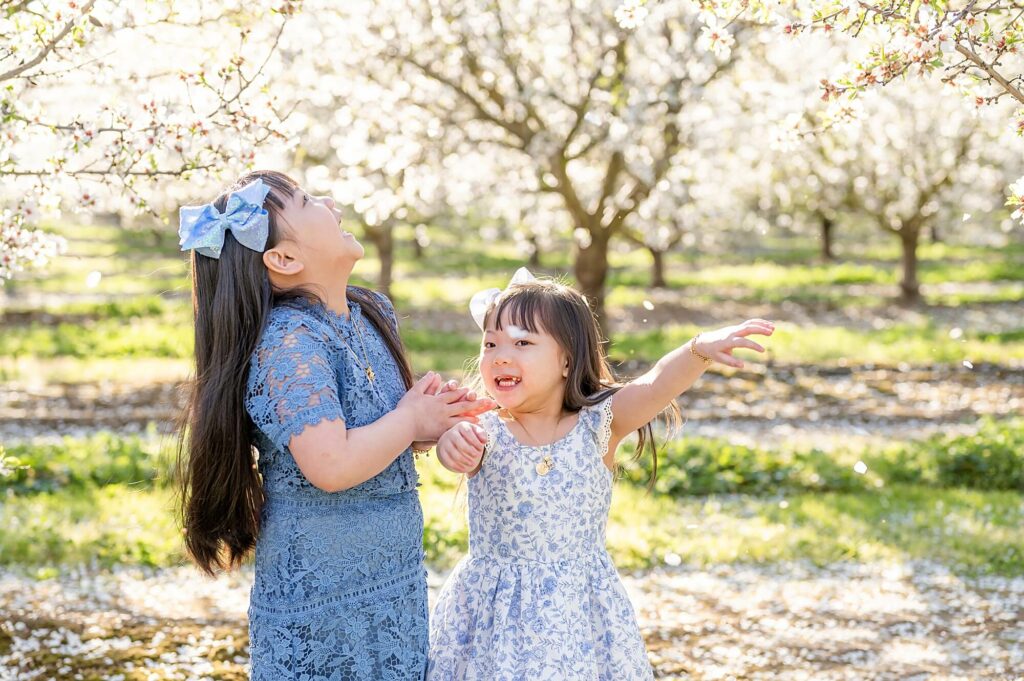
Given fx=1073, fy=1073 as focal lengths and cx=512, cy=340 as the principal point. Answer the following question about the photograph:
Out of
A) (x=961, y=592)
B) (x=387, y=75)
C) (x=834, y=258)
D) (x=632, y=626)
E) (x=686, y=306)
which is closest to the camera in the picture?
(x=632, y=626)

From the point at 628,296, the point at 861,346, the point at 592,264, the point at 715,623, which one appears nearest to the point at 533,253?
the point at 628,296

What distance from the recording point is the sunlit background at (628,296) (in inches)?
155

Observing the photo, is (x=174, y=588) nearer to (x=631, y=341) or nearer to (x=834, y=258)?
(x=631, y=341)

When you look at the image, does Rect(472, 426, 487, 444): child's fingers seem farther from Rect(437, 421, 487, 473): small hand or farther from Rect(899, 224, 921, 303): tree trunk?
Rect(899, 224, 921, 303): tree trunk

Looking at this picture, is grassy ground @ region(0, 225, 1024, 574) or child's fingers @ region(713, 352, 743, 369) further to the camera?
grassy ground @ region(0, 225, 1024, 574)

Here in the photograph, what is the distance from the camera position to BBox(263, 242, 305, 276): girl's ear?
96.6 inches

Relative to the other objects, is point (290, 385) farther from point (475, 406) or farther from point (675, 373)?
point (675, 373)

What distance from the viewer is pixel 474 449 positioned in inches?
94.8

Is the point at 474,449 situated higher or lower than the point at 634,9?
lower

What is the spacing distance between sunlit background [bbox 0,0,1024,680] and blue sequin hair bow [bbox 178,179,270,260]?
40cm

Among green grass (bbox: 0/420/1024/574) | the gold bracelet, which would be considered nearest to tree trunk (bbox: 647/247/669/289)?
green grass (bbox: 0/420/1024/574)

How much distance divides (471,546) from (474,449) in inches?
25.6

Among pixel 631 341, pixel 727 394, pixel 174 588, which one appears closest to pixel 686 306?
pixel 631 341

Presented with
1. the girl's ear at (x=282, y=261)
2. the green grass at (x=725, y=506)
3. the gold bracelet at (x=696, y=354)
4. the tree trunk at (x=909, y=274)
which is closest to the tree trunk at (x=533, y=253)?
the tree trunk at (x=909, y=274)
